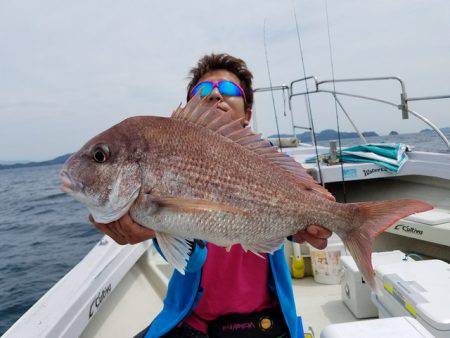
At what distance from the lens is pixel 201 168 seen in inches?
60.3

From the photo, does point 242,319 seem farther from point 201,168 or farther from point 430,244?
point 430,244

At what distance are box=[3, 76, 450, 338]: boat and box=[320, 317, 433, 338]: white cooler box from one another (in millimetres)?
894

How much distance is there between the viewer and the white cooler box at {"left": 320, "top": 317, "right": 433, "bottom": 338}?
→ 1.75 metres

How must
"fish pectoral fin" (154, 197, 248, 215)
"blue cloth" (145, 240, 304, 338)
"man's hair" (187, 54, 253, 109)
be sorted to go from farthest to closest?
"man's hair" (187, 54, 253, 109) → "blue cloth" (145, 240, 304, 338) → "fish pectoral fin" (154, 197, 248, 215)

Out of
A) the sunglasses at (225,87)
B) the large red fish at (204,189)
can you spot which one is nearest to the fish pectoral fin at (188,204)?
the large red fish at (204,189)

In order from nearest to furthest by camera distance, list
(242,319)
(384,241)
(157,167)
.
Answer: (157,167), (242,319), (384,241)

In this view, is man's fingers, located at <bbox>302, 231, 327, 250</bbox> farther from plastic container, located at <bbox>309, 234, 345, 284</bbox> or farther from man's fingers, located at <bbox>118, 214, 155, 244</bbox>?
plastic container, located at <bbox>309, 234, 345, 284</bbox>

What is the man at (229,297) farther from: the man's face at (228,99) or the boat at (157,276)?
the boat at (157,276)

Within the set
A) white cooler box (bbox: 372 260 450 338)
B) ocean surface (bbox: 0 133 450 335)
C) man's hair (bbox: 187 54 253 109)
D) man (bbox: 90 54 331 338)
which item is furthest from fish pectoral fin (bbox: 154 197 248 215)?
ocean surface (bbox: 0 133 450 335)

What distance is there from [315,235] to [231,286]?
573 millimetres

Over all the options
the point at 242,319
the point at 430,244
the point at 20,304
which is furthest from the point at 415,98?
the point at 20,304

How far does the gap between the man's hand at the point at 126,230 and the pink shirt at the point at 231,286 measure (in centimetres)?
56

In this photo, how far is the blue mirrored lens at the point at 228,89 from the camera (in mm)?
2133

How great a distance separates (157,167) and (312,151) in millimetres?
6896
